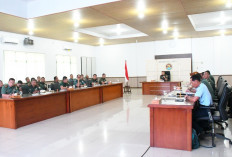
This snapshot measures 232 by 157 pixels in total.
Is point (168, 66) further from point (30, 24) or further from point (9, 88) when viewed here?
point (9, 88)

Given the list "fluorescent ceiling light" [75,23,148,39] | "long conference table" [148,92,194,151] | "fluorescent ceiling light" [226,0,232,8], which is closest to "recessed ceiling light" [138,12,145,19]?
"fluorescent ceiling light" [226,0,232,8]

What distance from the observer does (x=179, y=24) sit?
8562 millimetres

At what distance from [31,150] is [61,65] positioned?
9.15 metres

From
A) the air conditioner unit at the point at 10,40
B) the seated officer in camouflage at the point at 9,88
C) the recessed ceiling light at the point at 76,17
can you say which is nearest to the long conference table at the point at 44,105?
the seated officer in camouflage at the point at 9,88

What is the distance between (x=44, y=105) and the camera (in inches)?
225

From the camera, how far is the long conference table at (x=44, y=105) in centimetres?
491

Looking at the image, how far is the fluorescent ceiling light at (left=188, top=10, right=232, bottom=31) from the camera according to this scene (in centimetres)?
817

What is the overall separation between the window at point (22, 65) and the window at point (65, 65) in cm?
115

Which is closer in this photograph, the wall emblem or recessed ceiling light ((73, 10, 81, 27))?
recessed ceiling light ((73, 10, 81, 27))

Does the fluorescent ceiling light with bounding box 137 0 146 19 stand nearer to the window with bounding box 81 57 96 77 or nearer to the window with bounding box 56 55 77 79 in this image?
the window with bounding box 56 55 77 79

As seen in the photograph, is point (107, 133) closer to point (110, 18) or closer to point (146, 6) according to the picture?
point (146, 6)

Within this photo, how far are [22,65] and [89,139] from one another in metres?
7.52

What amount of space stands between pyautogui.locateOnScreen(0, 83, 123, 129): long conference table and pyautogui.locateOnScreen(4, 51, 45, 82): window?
4.30 metres

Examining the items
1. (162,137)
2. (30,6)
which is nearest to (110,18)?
(30,6)
